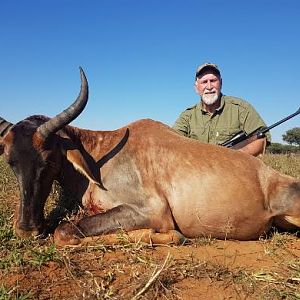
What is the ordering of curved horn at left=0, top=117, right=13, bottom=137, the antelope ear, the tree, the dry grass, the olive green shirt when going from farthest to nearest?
1. the tree
2. the olive green shirt
3. curved horn at left=0, top=117, right=13, bottom=137
4. the antelope ear
5. the dry grass

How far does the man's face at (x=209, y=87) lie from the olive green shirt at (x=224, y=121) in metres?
0.20

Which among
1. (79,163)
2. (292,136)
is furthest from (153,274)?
(292,136)

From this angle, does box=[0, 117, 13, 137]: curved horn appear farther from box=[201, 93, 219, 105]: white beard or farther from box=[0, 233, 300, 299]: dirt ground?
box=[201, 93, 219, 105]: white beard

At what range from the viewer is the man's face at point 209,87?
7875 millimetres

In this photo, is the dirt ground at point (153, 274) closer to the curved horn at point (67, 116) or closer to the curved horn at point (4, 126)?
the curved horn at point (67, 116)

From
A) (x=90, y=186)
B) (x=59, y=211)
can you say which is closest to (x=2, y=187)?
(x=59, y=211)

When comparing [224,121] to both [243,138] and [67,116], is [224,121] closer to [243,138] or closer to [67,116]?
[243,138]

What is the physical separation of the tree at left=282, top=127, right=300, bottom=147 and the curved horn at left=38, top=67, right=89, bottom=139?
45899mm

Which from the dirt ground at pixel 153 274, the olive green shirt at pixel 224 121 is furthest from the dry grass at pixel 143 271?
the olive green shirt at pixel 224 121

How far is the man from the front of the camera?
7703mm

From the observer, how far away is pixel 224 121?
7.82m

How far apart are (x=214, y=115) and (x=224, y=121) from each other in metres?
0.24

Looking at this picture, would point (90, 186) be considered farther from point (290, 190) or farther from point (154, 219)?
point (290, 190)

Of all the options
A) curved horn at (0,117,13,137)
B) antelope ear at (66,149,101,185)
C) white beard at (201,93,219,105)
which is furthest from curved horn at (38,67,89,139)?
white beard at (201,93,219,105)
